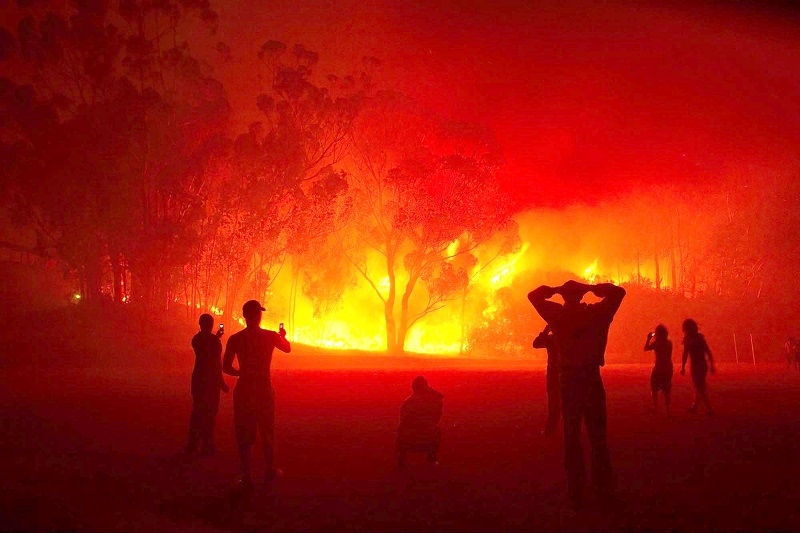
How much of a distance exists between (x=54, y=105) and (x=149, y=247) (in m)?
8.37

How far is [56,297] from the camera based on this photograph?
2124 inches

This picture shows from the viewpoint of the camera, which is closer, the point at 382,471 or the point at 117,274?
the point at 382,471

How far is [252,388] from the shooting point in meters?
7.46

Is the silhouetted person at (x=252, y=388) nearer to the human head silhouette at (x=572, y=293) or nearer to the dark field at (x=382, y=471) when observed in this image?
the dark field at (x=382, y=471)

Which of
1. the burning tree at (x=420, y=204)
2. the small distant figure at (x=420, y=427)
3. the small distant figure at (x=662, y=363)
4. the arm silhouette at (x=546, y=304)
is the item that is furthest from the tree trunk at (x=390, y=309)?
the arm silhouette at (x=546, y=304)

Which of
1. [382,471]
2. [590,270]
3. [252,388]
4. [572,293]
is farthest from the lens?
[590,270]

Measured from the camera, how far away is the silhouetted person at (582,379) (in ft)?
21.3

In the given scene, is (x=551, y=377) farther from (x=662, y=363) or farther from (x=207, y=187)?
(x=207, y=187)

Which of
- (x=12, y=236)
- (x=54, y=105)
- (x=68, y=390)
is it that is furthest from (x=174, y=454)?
(x=12, y=236)

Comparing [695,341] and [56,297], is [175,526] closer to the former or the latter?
[695,341]

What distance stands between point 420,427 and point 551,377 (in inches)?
93.2

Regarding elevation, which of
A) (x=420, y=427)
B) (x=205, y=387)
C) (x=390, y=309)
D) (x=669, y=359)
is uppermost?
(x=390, y=309)

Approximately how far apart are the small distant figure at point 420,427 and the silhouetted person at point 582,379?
2.31 meters

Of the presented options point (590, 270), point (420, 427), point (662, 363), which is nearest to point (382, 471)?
point (420, 427)
